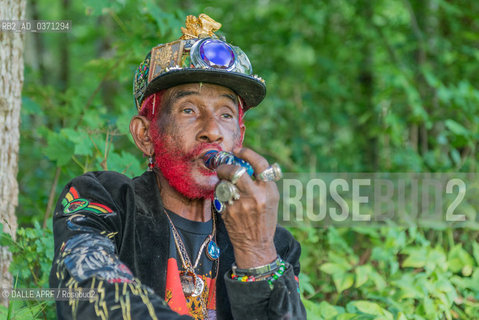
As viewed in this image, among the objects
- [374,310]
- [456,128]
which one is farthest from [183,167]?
[456,128]

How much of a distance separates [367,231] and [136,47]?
2.20 m

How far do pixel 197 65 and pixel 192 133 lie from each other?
0.31 meters

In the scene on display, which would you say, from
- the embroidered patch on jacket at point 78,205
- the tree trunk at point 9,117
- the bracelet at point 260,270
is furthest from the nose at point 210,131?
the tree trunk at point 9,117

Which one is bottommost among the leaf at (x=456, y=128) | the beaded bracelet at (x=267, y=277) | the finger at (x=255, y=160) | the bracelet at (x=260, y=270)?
the beaded bracelet at (x=267, y=277)

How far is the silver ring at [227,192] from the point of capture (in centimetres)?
181

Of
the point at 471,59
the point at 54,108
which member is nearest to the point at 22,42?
Answer: the point at 54,108

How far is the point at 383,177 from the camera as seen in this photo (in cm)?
609

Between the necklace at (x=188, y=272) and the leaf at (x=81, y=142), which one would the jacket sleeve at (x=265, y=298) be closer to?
the necklace at (x=188, y=272)

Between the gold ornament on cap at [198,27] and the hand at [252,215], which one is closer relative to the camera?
the hand at [252,215]

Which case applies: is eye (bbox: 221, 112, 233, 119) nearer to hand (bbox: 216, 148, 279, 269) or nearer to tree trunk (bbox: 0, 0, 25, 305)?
hand (bbox: 216, 148, 279, 269)

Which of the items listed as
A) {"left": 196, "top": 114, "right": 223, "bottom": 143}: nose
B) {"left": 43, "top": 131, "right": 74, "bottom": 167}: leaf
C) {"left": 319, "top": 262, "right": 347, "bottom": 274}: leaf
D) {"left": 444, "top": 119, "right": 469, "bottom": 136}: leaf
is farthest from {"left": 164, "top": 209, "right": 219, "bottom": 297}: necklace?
{"left": 444, "top": 119, "right": 469, "bottom": 136}: leaf

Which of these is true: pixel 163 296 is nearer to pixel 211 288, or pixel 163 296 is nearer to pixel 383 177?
pixel 211 288

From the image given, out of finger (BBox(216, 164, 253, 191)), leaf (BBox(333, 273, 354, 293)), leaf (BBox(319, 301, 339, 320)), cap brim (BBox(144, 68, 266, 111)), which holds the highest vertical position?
cap brim (BBox(144, 68, 266, 111))

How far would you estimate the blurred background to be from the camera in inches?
128
